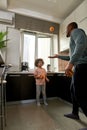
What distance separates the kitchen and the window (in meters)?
0.03

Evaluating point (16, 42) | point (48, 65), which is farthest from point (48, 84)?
point (16, 42)

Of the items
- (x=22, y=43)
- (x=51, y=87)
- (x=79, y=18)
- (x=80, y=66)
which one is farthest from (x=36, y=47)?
(x=80, y=66)

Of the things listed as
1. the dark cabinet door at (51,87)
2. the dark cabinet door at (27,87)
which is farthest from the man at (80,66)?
the dark cabinet door at (51,87)

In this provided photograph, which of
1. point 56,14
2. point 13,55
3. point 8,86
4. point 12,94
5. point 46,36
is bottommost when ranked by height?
point 12,94

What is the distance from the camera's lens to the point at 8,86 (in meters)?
2.94

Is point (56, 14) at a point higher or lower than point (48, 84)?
higher

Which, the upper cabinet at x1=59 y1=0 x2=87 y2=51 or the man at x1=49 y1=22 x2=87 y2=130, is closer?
the man at x1=49 y1=22 x2=87 y2=130

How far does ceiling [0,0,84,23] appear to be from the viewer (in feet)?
10.1

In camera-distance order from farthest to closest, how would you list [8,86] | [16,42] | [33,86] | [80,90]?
[16,42], [33,86], [8,86], [80,90]

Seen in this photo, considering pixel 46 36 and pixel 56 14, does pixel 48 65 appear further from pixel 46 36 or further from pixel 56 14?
pixel 56 14

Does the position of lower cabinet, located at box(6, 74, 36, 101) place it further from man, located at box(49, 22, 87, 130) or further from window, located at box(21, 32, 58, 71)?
man, located at box(49, 22, 87, 130)

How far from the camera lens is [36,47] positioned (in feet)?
13.0

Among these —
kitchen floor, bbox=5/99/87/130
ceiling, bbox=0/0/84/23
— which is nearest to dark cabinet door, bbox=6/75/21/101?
kitchen floor, bbox=5/99/87/130

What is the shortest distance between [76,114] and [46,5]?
264 cm
